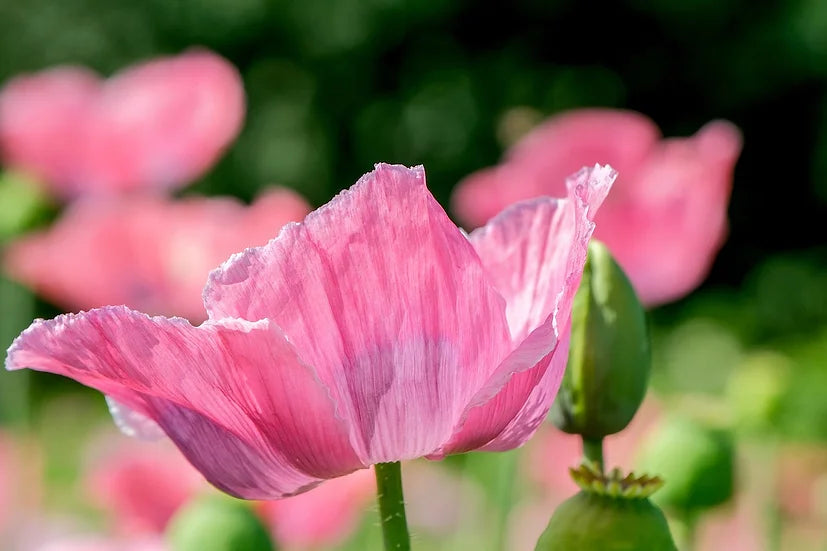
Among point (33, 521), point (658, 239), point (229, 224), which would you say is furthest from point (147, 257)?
point (658, 239)

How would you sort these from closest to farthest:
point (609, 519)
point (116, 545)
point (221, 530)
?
point (609, 519), point (221, 530), point (116, 545)

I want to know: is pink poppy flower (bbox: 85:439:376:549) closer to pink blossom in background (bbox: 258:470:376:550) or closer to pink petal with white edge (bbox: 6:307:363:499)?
pink blossom in background (bbox: 258:470:376:550)

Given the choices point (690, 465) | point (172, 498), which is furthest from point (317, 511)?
point (690, 465)

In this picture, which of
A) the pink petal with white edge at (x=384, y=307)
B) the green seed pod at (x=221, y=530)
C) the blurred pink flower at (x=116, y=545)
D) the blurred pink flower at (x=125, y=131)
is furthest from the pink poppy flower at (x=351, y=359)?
the blurred pink flower at (x=125, y=131)

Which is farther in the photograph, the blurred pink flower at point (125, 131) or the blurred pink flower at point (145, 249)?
the blurred pink flower at point (125, 131)

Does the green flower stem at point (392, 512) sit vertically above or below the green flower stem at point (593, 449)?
below

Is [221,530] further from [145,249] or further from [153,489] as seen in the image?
[145,249]

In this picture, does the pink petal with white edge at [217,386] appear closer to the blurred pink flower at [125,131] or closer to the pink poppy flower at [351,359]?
the pink poppy flower at [351,359]
